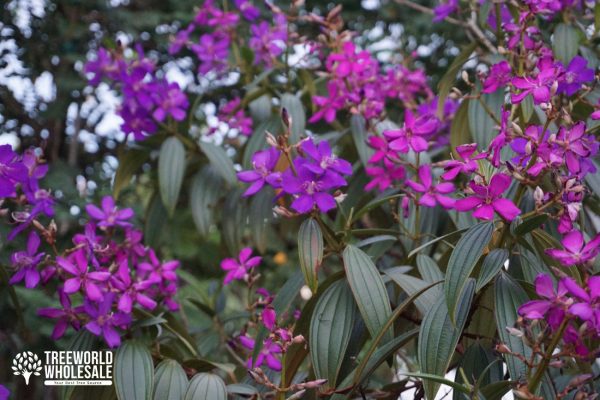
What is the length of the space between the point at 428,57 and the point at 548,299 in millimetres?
1448

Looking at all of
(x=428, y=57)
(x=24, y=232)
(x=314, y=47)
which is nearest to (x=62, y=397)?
(x=24, y=232)

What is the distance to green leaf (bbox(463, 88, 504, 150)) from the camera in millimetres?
1352

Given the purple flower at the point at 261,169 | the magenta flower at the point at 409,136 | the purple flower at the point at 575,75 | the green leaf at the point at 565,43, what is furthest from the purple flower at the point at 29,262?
the green leaf at the point at 565,43

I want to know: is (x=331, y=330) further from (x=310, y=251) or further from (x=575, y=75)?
(x=575, y=75)

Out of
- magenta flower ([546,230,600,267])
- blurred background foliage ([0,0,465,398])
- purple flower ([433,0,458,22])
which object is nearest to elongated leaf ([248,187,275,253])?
blurred background foliage ([0,0,465,398])

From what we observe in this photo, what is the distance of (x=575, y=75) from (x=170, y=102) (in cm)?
82

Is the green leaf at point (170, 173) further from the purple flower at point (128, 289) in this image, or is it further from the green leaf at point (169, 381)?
the green leaf at point (169, 381)

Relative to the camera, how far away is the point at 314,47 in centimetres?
160

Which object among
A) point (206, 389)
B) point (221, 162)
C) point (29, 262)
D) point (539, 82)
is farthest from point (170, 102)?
point (539, 82)

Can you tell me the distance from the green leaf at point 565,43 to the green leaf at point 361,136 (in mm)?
389

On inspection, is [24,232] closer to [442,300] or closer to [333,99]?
[333,99]

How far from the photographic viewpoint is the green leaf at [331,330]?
1012 mm

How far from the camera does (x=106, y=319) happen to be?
119 centimetres

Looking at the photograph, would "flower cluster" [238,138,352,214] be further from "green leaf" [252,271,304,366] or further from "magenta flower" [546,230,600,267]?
"magenta flower" [546,230,600,267]
